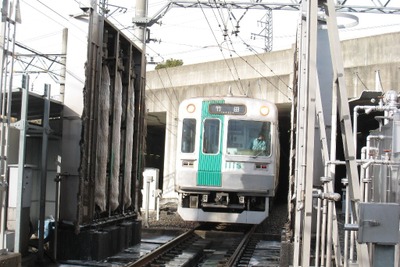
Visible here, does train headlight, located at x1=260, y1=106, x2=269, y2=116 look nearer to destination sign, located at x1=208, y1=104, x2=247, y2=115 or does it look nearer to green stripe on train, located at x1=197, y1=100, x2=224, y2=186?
destination sign, located at x1=208, y1=104, x2=247, y2=115

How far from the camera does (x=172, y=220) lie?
53.6 feet

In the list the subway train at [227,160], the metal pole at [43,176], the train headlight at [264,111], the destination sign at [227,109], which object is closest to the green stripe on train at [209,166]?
the subway train at [227,160]

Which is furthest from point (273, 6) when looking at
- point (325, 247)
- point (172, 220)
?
point (325, 247)

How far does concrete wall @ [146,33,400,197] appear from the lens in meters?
18.0

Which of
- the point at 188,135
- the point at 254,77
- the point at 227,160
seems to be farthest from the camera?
the point at 254,77

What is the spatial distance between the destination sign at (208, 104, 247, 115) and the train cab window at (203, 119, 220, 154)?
25 cm

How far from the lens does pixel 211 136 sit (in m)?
13.0

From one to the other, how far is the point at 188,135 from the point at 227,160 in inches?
46.3

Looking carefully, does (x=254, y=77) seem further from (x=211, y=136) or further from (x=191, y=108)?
(x=211, y=136)

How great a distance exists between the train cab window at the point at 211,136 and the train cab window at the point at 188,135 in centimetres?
30

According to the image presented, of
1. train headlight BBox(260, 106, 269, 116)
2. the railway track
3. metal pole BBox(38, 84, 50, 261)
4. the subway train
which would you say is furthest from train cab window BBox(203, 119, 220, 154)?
metal pole BBox(38, 84, 50, 261)

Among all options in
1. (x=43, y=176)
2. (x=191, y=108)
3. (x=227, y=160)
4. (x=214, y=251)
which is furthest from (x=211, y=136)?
(x=43, y=176)

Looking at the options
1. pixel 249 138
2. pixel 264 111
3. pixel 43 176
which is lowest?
pixel 43 176

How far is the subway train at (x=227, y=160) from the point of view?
12719 mm
